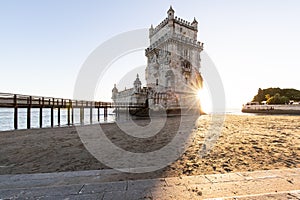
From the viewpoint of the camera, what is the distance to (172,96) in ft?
114

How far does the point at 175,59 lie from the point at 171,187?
113 feet

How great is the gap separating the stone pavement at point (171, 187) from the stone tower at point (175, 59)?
31.3 m

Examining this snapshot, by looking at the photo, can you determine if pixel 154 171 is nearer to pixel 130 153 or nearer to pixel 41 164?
pixel 130 153

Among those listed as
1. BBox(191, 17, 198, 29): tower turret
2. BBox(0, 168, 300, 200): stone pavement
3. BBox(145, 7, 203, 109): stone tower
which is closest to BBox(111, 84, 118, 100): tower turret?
BBox(145, 7, 203, 109): stone tower

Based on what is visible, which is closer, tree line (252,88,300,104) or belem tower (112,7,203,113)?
belem tower (112,7,203,113)

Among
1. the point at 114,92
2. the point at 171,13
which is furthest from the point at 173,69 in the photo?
the point at 114,92

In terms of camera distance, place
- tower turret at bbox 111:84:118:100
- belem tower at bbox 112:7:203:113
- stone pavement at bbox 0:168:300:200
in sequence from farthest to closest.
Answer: tower turret at bbox 111:84:118:100
belem tower at bbox 112:7:203:113
stone pavement at bbox 0:168:300:200

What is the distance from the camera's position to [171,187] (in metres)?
3.02

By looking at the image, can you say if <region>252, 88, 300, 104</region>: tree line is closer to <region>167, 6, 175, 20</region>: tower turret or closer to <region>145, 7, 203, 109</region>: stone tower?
<region>145, 7, 203, 109</region>: stone tower

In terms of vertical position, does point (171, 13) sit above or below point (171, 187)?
above

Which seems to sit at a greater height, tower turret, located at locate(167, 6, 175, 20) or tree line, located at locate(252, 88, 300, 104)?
tower turret, located at locate(167, 6, 175, 20)

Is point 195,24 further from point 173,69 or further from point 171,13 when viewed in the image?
point 173,69

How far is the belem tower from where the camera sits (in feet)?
115

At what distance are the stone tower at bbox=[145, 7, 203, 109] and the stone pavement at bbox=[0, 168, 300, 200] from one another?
3129 centimetres
